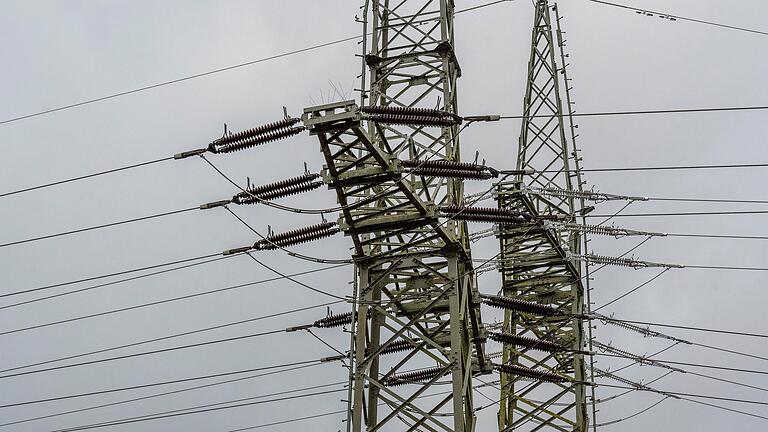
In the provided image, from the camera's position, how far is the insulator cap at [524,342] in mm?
18188

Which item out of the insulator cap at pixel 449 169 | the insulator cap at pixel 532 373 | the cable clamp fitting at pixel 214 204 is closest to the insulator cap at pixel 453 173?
the insulator cap at pixel 449 169

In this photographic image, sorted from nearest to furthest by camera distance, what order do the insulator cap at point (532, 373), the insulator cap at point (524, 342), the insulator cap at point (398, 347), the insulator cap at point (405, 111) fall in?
the insulator cap at point (405, 111) → the insulator cap at point (398, 347) → the insulator cap at point (524, 342) → the insulator cap at point (532, 373)

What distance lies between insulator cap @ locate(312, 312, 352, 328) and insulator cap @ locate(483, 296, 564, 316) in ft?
8.48

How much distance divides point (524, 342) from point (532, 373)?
2.23 meters

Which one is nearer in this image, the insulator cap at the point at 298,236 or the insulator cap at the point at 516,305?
the insulator cap at the point at 298,236

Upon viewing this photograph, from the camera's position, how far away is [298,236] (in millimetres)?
14328

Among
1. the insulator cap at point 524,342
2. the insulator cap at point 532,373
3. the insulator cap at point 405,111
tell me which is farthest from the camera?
the insulator cap at point 532,373

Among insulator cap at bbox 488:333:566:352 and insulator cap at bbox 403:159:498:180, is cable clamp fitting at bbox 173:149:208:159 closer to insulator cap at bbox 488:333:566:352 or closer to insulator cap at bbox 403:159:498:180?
insulator cap at bbox 403:159:498:180

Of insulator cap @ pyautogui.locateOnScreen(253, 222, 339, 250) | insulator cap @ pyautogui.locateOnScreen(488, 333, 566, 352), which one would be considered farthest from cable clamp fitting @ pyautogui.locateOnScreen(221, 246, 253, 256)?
insulator cap @ pyautogui.locateOnScreen(488, 333, 566, 352)

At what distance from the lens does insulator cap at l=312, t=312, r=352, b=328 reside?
1672 cm

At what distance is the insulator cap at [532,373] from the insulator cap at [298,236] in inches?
279

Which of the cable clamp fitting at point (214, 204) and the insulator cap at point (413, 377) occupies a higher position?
the cable clamp fitting at point (214, 204)

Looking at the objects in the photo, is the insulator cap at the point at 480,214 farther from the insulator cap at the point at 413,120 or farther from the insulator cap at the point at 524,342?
the insulator cap at the point at 524,342

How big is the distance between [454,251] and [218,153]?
3940mm
